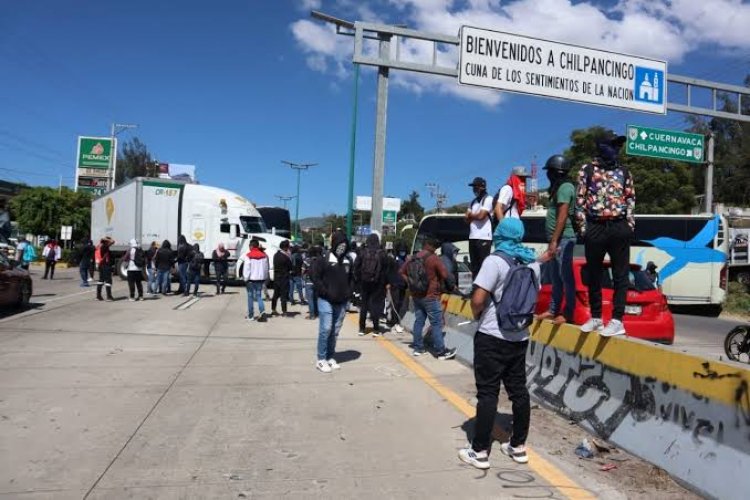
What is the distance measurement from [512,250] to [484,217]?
3557 mm

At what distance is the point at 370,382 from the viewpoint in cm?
727

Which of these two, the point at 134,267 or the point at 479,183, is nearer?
the point at 479,183

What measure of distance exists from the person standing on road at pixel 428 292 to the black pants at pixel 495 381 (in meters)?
4.24

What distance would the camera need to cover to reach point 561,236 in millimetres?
6129

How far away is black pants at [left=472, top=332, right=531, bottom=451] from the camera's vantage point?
4.45m

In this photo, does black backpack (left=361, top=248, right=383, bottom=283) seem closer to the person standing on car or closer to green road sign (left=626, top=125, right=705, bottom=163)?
the person standing on car

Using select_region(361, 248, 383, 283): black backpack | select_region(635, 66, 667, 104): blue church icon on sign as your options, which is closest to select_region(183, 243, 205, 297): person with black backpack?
select_region(361, 248, 383, 283): black backpack

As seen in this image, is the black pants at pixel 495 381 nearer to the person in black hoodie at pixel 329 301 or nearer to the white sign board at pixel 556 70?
the person in black hoodie at pixel 329 301

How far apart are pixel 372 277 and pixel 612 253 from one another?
600 centimetres

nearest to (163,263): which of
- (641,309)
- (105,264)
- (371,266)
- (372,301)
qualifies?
(105,264)

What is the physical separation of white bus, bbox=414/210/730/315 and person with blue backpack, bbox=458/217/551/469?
13.8m

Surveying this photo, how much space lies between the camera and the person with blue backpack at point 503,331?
14.5 feet

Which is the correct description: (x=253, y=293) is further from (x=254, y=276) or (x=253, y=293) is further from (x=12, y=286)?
(x=12, y=286)

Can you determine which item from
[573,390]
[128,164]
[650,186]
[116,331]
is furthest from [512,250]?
[128,164]
